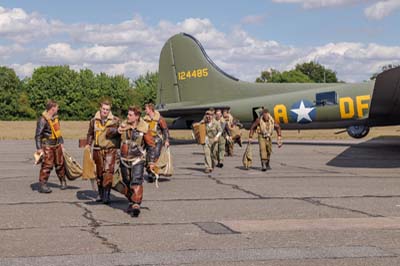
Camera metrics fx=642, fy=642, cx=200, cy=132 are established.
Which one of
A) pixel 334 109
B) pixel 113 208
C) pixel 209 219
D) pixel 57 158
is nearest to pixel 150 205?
pixel 113 208

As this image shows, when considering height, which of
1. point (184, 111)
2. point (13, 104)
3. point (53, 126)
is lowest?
point (53, 126)

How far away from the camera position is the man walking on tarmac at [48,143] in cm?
1213

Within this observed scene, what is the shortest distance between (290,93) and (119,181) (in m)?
Answer: 16.4

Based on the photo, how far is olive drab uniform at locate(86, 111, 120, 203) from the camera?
407 inches

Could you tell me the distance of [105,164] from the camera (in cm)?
1036

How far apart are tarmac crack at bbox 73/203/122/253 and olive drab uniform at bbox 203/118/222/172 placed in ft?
19.5

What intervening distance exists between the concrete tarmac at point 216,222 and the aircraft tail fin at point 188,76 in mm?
12206

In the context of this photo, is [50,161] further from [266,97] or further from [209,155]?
[266,97]

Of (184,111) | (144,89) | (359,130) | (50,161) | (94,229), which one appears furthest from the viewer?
(144,89)

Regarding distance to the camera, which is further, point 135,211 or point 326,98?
point 326,98

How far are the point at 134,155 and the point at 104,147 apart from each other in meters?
0.99

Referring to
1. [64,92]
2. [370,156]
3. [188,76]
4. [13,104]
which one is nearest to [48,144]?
[370,156]

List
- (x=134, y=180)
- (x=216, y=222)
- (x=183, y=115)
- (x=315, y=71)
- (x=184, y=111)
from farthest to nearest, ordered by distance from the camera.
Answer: (x=315, y=71), (x=183, y=115), (x=184, y=111), (x=134, y=180), (x=216, y=222)

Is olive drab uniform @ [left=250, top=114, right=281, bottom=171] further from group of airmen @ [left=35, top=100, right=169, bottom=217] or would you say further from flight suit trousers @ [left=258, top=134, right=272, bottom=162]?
group of airmen @ [left=35, top=100, right=169, bottom=217]
